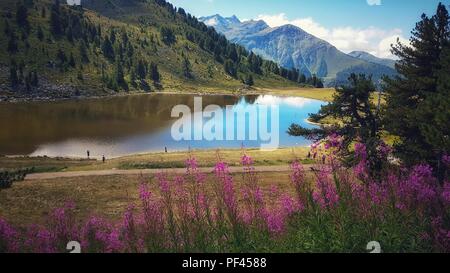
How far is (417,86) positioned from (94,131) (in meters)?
67.8

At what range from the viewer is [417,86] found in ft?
83.1

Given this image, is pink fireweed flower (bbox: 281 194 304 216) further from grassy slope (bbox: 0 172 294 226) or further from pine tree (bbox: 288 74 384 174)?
pine tree (bbox: 288 74 384 174)

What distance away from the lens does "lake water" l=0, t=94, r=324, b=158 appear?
6581 centimetres

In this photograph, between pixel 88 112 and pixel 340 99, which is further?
pixel 88 112

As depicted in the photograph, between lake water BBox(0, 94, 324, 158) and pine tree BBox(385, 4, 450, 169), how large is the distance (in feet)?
140

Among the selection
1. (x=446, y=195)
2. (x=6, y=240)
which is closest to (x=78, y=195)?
(x=6, y=240)

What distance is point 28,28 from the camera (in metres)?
186

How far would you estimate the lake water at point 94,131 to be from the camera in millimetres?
65812

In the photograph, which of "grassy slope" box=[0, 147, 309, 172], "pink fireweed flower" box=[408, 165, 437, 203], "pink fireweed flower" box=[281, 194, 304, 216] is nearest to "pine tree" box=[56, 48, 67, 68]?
"grassy slope" box=[0, 147, 309, 172]

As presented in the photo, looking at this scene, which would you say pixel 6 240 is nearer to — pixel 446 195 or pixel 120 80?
pixel 446 195

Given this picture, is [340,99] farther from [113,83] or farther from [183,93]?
[183,93]
